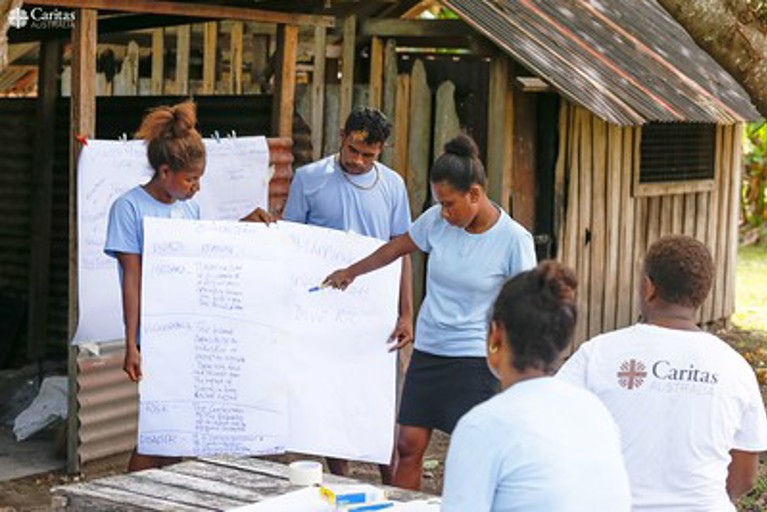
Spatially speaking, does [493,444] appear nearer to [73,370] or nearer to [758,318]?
[73,370]

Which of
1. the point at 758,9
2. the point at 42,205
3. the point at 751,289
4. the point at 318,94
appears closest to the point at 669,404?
the point at 758,9

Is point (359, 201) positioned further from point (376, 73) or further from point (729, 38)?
point (376, 73)

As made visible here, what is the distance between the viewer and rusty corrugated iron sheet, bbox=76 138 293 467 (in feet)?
27.5

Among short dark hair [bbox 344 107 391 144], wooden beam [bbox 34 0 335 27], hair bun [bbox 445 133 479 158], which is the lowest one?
hair bun [bbox 445 133 479 158]

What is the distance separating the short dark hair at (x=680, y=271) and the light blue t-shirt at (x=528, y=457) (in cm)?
110

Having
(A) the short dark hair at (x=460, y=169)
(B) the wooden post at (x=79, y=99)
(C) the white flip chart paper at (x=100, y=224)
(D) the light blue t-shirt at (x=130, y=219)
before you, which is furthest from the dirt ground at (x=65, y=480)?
(A) the short dark hair at (x=460, y=169)

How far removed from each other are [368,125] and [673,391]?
10.2 ft

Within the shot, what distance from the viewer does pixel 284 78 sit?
9352 millimetres

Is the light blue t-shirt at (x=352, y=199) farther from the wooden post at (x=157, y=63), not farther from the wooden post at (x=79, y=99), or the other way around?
the wooden post at (x=157, y=63)

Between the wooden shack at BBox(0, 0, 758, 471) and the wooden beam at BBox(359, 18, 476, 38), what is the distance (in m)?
0.01

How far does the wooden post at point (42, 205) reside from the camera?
1093 cm

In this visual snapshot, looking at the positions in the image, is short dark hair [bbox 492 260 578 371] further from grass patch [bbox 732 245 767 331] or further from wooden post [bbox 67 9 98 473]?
grass patch [bbox 732 245 767 331]

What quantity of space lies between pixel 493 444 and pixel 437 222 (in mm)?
3262

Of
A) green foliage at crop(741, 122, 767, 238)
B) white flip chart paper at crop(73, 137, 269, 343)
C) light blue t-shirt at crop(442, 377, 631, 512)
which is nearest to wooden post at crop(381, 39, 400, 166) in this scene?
white flip chart paper at crop(73, 137, 269, 343)
